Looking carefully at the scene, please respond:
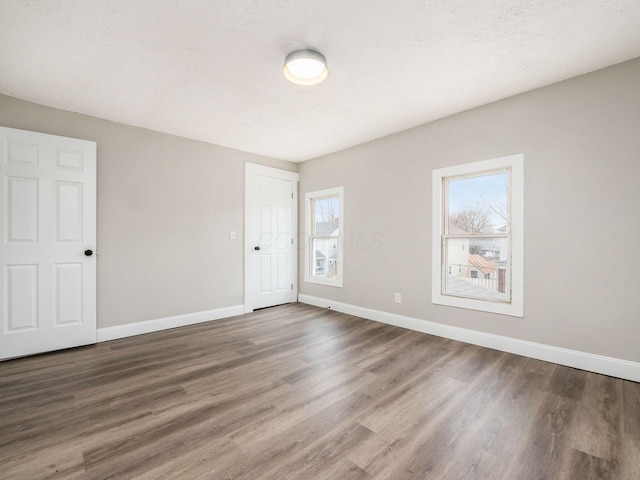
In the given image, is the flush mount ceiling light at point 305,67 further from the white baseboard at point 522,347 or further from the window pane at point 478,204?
the white baseboard at point 522,347

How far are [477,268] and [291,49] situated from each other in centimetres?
290

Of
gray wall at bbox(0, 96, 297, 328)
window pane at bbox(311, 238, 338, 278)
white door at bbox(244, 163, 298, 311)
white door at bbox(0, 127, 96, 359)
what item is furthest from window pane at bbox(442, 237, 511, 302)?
white door at bbox(0, 127, 96, 359)

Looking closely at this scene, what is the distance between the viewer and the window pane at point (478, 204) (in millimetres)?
3100

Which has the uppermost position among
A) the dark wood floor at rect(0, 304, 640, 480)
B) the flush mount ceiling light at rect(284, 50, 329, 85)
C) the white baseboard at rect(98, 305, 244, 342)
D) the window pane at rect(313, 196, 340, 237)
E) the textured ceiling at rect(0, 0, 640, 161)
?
the textured ceiling at rect(0, 0, 640, 161)

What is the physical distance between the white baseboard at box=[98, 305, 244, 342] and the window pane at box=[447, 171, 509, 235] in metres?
3.37

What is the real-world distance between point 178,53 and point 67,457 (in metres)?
2.75

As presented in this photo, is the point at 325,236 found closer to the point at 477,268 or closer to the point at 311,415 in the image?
the point at 477,268

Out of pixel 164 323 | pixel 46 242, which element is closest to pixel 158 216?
pixel 46 242

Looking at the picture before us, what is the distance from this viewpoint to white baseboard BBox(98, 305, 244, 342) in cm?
340

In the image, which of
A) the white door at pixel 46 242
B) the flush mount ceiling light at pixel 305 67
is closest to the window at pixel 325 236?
the flush mount ceiling light at pixel 305 67

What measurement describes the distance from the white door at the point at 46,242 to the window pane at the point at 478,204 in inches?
165

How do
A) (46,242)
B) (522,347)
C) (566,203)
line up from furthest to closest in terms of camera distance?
(46,242)
(522,347)
(566,203)

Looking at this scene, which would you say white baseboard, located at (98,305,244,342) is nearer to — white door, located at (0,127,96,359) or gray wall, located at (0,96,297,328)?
gray wall, located at (0,96,297,328)

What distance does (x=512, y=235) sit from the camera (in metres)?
2.93
